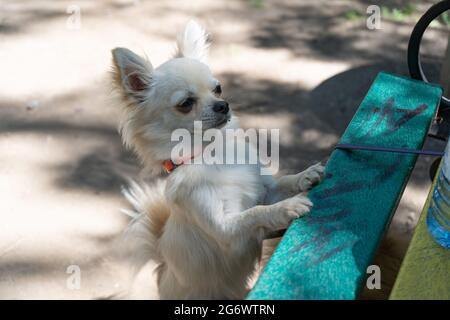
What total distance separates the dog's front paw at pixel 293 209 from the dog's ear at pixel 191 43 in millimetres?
813

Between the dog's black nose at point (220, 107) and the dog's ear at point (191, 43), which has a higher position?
the dog's ear at point (191, 43)

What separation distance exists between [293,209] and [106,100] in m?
0.97

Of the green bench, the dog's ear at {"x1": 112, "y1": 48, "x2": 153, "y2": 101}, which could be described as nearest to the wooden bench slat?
the green bench

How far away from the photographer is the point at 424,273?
136 centimetres

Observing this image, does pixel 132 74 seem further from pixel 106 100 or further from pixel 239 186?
pixel 239 186

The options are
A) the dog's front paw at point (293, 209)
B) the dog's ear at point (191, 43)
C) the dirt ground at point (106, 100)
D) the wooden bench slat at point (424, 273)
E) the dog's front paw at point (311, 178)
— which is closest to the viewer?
the wooden bench slat at point (424, 273)

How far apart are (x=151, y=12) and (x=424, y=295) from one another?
407 cm

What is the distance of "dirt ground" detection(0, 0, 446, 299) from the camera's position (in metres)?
2.85

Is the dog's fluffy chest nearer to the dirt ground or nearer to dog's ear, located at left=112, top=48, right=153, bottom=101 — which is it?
dog's ear, located at left=112, top=48, right=153, bottom=101

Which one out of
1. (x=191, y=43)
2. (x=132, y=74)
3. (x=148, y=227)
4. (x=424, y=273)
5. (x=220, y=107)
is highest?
(x=191, y=43)

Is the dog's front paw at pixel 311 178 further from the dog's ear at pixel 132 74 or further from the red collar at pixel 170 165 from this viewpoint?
the dog's ear at pixel 132 74

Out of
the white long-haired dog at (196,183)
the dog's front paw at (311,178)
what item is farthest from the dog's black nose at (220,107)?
the dog's front paw at (311,178)

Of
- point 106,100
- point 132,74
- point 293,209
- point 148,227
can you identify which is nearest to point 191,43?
point 132,74

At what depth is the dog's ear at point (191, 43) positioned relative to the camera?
222cm
